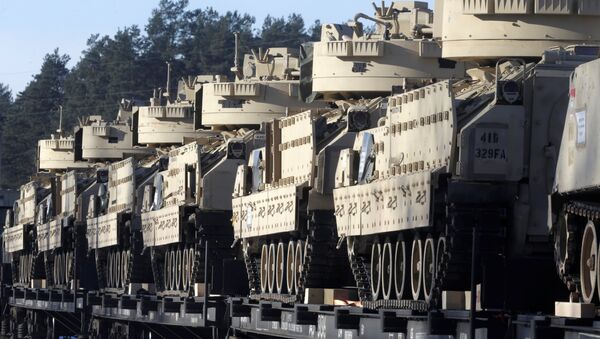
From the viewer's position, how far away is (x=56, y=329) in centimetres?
5147

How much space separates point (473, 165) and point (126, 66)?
5119 inches

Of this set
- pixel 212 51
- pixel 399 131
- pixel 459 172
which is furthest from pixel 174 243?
pixel 212 51

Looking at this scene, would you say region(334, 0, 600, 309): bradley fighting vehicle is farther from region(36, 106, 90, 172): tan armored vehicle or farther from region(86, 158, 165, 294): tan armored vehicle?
region(36, 106, 90, 172): tan armored vehicle

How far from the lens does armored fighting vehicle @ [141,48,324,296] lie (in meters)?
37.5

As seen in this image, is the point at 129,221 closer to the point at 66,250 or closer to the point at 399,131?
the point at 66,250

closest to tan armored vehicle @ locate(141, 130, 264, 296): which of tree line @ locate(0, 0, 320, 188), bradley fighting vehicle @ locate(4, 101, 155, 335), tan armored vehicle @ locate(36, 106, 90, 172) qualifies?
bradley fighting vehicle @ locate(4, 101, 155, 335)

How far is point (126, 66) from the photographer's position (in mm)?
150375

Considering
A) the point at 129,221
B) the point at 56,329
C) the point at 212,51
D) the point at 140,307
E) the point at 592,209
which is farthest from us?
the point at 212,51

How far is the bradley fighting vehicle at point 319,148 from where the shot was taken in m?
29.3

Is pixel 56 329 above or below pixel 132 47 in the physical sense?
below

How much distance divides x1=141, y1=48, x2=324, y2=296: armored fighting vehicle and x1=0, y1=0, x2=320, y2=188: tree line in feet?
300

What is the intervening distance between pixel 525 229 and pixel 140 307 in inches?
680

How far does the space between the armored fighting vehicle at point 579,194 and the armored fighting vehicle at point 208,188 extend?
49.5 ft

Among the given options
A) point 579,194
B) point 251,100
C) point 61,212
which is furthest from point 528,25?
point 61,212
